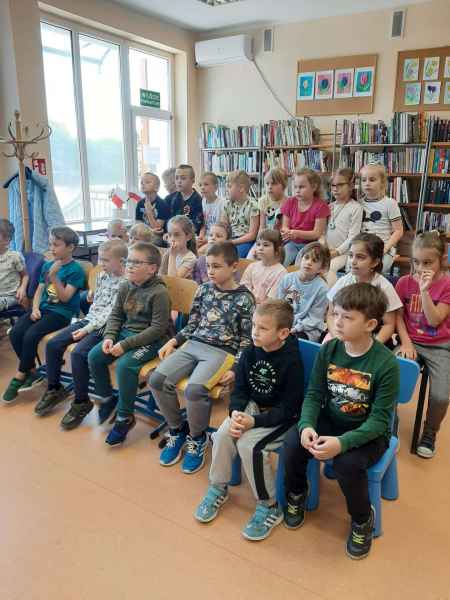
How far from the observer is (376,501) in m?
1.59

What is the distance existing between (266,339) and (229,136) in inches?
189

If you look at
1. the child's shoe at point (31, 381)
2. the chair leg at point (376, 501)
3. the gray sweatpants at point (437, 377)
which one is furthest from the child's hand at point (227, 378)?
the child's shoe at point (31, 381)

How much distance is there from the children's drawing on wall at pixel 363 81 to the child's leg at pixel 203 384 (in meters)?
4.36

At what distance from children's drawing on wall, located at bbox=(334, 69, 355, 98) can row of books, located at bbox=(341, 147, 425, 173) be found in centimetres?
76

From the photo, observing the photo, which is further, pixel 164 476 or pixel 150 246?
pixel 150 246

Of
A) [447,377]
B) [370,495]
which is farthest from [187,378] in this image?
[447,377]

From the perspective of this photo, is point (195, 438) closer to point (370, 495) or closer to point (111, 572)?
point (111, 572)

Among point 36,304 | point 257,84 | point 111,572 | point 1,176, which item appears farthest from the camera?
point 257,84

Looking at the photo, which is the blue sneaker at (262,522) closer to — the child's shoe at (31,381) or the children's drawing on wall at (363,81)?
the child's shoe at (31,381)

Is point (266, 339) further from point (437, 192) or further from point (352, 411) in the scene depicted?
point (437, 192)

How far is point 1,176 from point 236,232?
97.1 inches

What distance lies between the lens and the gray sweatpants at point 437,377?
→ 2.06 metres

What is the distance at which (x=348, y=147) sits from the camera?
5137 mm

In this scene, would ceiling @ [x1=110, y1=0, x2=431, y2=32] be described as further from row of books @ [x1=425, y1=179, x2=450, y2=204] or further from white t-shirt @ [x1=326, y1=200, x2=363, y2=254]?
white t-shirt @ [x1=326, y1=200, x2=363, y2=254]
